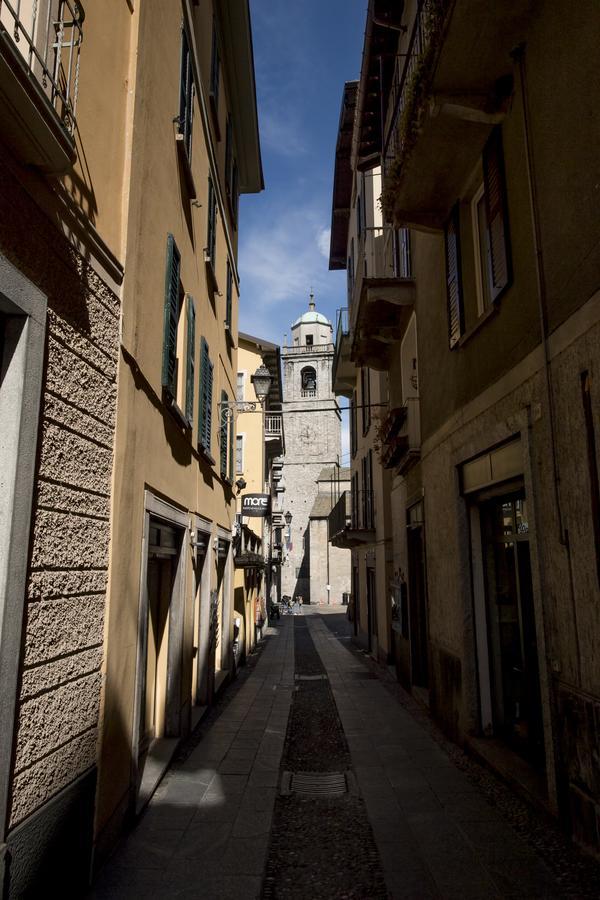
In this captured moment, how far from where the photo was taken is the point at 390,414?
11.6 metres

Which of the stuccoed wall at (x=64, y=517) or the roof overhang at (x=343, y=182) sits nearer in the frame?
the stuccoed wall at (x=64, y=517)

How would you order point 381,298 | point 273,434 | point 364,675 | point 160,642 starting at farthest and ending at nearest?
point 273,434 → point 364,675 → point 381,298 → point 160,642

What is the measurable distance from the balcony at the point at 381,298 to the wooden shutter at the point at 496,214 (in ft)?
13.6

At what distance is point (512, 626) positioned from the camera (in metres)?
6.70

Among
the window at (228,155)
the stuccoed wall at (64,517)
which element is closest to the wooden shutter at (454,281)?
the stuccoed wall at (64,517)

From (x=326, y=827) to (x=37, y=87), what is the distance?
526cm

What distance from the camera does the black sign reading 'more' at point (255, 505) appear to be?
54.7ft

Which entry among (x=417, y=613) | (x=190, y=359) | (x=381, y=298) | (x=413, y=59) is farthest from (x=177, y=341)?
(x=417, y=613)

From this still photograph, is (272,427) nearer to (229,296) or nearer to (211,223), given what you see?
(229,296)

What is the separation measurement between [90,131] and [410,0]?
25.4ft

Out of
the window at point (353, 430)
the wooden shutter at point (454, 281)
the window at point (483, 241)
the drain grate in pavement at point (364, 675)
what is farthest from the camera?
the window at point (353, 430)

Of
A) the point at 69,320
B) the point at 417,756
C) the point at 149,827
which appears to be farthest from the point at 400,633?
the point at 69,320

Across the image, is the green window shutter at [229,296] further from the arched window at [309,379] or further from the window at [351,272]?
the arched window at [309,379]

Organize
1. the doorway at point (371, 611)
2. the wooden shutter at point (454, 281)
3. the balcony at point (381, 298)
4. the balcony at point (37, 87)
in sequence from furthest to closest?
the doorway at point (371, 611) → the balcony at point (381, 298) → the wooden shutter at point (454, 281) → the balcony at point (37, 87)
